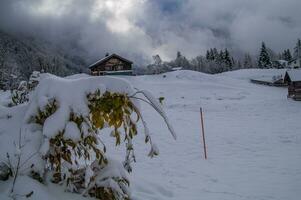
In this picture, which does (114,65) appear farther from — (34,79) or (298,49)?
(298,49)

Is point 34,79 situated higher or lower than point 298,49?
lower

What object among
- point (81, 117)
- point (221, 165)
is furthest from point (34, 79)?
point (221, 165)

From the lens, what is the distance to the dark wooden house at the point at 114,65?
66250 millimetres

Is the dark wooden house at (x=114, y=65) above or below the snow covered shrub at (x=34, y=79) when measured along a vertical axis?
above

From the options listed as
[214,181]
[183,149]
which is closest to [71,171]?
[214,181]

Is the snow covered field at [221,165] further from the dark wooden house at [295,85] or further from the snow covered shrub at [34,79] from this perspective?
the dark wooden house at [295,85]

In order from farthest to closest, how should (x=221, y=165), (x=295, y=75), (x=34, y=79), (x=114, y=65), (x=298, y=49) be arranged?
(x=298, y=49) → (x=114, y=65) → (x=295, y=75) → (x=221, y=165) → (x=34, y=79)

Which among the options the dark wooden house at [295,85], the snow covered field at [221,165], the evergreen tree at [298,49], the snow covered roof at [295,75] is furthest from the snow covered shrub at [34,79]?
the evergreen tree at [298,49]

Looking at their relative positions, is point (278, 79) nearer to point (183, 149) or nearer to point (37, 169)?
point (183, 149)

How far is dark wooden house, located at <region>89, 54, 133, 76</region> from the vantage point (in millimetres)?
66250

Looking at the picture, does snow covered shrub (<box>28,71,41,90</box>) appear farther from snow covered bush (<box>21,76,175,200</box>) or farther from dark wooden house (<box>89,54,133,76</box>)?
dark wooden house (<box>89,54,133,76</box>)

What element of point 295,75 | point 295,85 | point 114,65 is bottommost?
point 295,85

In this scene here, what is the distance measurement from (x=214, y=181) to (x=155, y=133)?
281 inches

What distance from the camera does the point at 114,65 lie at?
67.3 metres
